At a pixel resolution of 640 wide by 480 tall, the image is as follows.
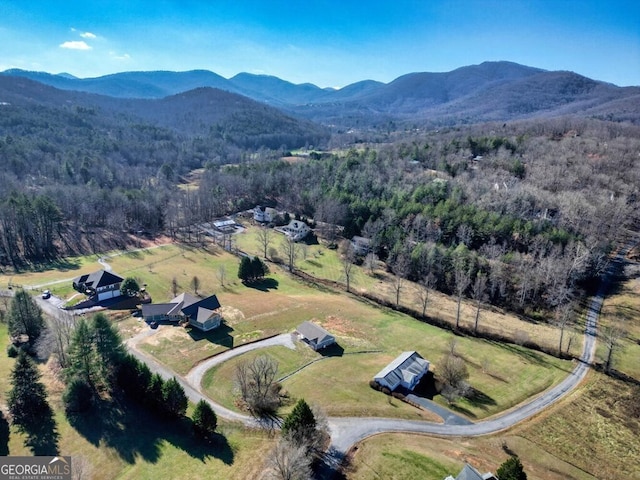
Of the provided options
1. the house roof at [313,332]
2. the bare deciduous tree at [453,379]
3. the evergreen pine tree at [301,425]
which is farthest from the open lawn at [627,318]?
the evergreen pine tree at [301,425]

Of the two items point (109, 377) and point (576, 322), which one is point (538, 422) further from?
point (109, 377)

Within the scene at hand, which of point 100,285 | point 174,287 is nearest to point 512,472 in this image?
point 174,287

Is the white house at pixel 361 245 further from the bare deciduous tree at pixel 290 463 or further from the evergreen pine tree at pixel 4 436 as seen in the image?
the evergreen pine tree at pixel 4 436

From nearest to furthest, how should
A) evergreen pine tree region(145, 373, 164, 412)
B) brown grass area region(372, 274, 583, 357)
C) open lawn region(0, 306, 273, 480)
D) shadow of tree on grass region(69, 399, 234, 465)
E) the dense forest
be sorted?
open lawn region(0, 306, 273, 480)
shadow of tree on grass region(69, 399, 234, 465)
evergreen pine tree region(145, 373, 164, 412)
brown grass area region(372, 274, 583, 357)
the dense forest

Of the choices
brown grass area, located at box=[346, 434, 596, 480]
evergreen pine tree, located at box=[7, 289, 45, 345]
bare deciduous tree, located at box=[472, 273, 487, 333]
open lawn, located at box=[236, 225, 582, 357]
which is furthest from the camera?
bare deciduous tree, located at box=[472, 273, 487, 333]

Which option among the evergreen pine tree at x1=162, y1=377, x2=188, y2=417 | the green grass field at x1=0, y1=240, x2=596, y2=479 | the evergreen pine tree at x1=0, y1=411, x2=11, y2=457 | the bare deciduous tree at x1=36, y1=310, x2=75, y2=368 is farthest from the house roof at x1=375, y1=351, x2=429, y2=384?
the bare deciduous tree at x1=36, y1=310, x2=75, y2=368

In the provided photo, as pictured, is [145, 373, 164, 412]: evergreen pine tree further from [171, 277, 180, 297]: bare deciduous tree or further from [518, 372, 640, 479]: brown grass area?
[518, 372, 640, 479]: brown grass area

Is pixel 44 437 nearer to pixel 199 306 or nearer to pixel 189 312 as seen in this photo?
pixel 189 312

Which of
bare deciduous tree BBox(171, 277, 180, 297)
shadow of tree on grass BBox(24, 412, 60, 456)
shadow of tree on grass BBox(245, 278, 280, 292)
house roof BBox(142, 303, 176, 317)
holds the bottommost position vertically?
shadow of tree on grass BBox(245, 278, 280, 292)
